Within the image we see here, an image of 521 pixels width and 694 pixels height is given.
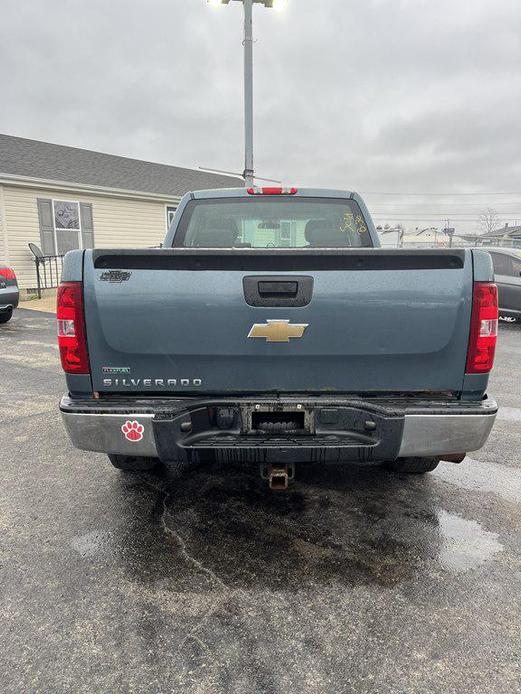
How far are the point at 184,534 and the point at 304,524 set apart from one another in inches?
27.8

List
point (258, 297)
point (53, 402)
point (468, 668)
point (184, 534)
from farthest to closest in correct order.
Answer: point (53, 402)
point (184, 534)
point (258, 297)
point (468, 668)

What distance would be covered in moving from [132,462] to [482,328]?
2326 millimetres

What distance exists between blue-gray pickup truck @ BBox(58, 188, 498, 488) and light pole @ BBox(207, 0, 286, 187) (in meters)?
12.3

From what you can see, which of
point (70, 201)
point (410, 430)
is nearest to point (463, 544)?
point (410, 430)

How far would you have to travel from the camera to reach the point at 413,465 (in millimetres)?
3340

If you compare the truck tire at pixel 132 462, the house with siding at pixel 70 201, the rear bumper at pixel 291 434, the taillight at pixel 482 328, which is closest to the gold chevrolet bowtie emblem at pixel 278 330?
the rear bumper at pixel 291 434

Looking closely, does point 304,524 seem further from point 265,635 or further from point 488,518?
point 488,518

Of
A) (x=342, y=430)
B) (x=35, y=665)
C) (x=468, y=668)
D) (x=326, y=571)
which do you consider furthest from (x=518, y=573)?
(x=35, y=665)

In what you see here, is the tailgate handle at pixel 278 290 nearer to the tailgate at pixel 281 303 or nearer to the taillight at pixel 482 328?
the tailgate at pixel 281 303

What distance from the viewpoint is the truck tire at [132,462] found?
10.5 ft

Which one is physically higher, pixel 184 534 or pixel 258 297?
pixel 258 297

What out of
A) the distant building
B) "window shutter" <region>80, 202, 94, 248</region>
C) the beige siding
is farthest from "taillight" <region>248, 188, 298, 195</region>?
the distant building

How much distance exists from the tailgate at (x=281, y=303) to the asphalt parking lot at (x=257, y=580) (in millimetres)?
1087

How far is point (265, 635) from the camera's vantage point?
2039 mm
